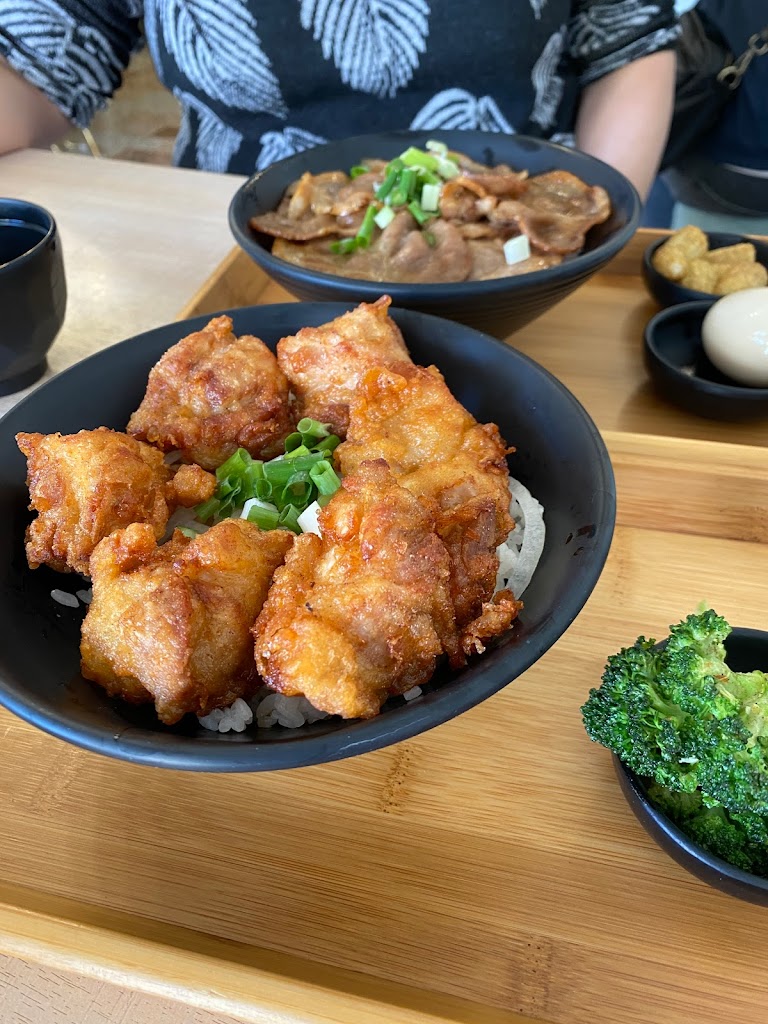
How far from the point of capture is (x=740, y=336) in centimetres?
176

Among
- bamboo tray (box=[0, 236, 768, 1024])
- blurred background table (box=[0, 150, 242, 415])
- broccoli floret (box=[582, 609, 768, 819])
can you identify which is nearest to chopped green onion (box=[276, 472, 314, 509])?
bamboo tray (box=[0, 236, 768, 1024])

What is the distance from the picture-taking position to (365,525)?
1.00 metres

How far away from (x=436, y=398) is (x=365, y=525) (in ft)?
1.11

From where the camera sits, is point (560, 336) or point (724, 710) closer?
point (724, 710)

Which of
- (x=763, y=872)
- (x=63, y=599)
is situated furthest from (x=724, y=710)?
(x=63, y=599)

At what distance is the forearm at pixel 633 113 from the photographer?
9.24 feet

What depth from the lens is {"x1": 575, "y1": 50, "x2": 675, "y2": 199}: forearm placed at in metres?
2.82

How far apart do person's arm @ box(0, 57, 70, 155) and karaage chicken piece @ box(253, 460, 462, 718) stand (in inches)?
108

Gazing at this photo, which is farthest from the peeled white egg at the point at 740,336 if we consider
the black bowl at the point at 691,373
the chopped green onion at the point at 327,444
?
the chopped green onion at the point at 327,444

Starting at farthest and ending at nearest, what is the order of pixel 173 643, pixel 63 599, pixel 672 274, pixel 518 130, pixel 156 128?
1. pixel 156 128
2. pixel 518 130
3. pixel 672 274
4. pixel 63 599
5. pixel 173 643

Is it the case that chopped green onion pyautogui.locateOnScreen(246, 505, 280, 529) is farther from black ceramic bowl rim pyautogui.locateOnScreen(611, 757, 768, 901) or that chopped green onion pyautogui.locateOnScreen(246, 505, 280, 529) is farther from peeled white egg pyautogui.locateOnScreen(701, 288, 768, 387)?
peeled white egg pyautogui.locateOnScreen(701, 288, 768, 387)

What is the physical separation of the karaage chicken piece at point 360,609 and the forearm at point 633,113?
2.46 meters

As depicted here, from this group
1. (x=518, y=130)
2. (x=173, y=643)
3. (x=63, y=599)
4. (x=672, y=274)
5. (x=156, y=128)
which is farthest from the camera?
(x=156, y=128)

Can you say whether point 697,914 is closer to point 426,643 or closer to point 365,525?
point 426,643
